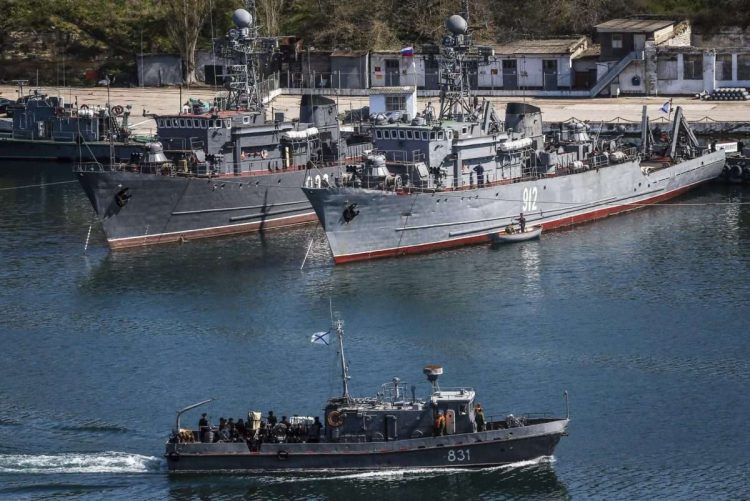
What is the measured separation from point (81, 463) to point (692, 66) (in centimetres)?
8260

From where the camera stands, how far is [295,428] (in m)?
56.8

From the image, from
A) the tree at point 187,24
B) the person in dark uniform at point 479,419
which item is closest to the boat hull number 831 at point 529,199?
the person in dark uniform at point 479,419

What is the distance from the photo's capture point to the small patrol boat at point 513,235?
296ft

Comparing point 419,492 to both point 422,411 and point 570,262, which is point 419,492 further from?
point 570,262

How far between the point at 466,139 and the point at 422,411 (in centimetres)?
3711

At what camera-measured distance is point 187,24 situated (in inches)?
5404

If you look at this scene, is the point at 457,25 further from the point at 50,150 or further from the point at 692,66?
the point at 50,150

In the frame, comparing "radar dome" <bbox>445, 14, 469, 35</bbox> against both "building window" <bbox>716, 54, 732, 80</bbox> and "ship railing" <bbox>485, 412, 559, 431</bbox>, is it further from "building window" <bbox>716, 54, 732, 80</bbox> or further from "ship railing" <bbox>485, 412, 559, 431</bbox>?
"ship railing" <bbox>485, 412, 559, 431</bbox>

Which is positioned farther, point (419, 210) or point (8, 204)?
point (8, 204)

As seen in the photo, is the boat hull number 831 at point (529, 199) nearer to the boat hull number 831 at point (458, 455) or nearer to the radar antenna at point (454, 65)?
the radar antenna at point (454, 65)

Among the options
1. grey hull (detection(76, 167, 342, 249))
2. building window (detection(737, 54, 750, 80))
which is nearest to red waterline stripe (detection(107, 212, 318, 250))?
grey hull (detection(76, 167, 342, 249))

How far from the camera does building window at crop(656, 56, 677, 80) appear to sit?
12825cm

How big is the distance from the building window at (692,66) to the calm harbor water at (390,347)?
1200 inches

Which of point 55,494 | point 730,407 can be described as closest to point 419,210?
point 730,407
